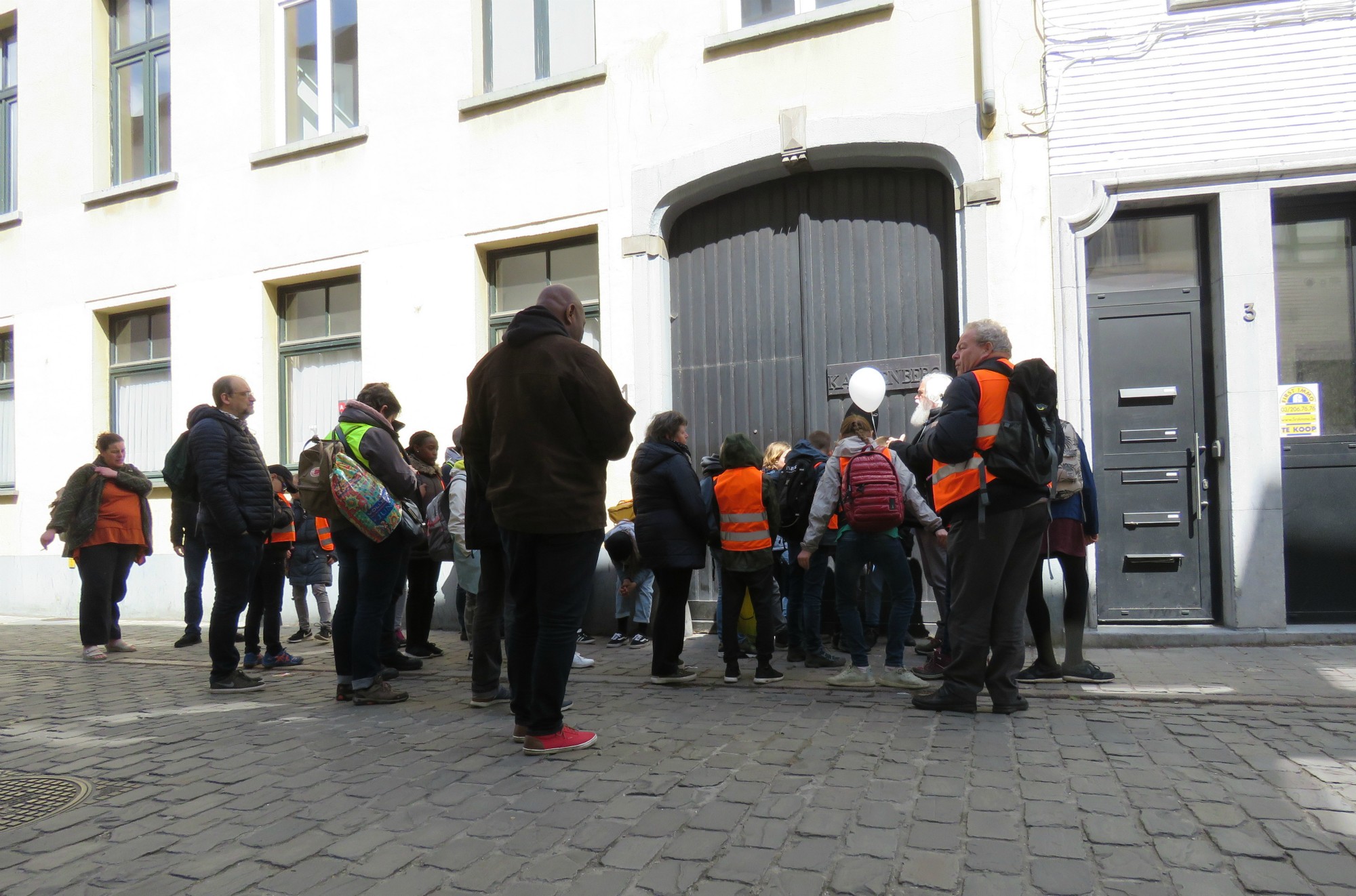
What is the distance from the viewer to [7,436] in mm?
13562

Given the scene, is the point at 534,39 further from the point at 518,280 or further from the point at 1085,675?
the point at 1085,675

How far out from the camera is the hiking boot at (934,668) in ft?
20.4

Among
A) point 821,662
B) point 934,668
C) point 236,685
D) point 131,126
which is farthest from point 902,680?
Result: point 131,126

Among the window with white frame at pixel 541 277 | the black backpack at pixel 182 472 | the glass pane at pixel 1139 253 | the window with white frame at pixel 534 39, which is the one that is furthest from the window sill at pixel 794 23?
the black backpack at pixel 182 472

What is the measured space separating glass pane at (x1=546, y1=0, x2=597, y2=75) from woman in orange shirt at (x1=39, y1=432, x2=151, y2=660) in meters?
5.29

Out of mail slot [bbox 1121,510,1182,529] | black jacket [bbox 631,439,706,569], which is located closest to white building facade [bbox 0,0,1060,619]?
mail slot [bbox 1121,510,1182,529]

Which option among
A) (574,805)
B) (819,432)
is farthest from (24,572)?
(574,805)

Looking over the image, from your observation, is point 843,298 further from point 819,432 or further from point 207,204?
point 207,204

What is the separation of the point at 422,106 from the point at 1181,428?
7419mm

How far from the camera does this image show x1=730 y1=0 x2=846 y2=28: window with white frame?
8.87 m

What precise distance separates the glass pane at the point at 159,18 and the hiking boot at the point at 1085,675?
1195 cm

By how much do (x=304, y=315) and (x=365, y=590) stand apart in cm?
668

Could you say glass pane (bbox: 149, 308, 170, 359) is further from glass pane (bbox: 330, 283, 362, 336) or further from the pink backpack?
the pink backpack

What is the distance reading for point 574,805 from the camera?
3.64m
